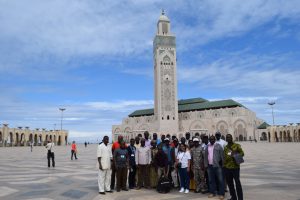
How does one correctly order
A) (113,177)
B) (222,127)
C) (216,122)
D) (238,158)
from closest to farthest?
(238,158) → (113,177) → (222,127) → (216,122)

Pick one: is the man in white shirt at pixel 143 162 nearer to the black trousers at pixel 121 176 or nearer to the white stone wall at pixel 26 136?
the black trousers at pixel 121 176

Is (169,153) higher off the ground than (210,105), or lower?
lower

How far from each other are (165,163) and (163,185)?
2.07ft

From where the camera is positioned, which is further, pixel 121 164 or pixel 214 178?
pixel 121 164

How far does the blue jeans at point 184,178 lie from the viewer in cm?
791

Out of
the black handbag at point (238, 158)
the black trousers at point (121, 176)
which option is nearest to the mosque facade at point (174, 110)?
the black trousers at point (121, 176)

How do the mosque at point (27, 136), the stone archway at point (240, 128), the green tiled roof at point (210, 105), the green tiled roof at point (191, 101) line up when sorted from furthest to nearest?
the green tiled roof at point (191, 101), the green tiled roof at point (210, 105), the stone archway at point (240, 128), the mosque at point (27, 136)

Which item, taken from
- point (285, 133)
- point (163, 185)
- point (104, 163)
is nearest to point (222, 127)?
point (285, 133)

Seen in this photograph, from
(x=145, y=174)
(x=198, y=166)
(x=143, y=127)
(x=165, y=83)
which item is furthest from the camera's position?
(x=143, y=127)

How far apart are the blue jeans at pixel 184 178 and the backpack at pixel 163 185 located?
1.46 ft

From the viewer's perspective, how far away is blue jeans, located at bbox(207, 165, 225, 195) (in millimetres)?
7050

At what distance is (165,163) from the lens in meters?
Result: 8.08

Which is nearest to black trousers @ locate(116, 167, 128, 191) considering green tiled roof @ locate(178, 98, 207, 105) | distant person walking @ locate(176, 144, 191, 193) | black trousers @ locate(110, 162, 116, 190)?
black trousers @ locate(110, 162, 116, 190)

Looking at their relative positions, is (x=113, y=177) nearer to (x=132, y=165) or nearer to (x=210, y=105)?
(x=132, y=165)
